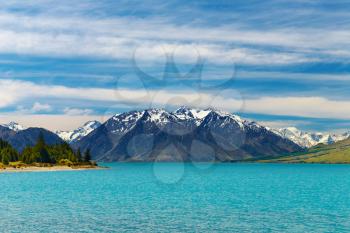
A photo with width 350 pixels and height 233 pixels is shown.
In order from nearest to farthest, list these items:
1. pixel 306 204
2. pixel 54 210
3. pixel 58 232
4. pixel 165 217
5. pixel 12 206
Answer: pixel 58 232 < pixel 165 217 < pixel 54 210 < pixel 12 206 < pixel 306 204

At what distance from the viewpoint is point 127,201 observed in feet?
377

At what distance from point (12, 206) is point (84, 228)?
3492cm

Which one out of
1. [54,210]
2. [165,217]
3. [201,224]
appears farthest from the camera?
[54,210]

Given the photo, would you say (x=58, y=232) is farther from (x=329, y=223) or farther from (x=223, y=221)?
(x=329, y=223)

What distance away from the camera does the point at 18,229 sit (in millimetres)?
69125

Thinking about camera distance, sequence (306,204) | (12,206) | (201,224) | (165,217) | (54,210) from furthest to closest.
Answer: (306,204)
(12,206)
(54,210)
(165,217)
(201,224)

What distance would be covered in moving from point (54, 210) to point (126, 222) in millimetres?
22201

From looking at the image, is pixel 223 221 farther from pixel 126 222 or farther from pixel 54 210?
pixel 54 210

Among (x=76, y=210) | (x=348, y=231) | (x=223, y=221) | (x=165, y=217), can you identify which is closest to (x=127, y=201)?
(x=76, y=210)

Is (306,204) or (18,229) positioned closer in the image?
(18,229)

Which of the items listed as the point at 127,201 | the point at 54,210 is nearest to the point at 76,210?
the point at 54,210

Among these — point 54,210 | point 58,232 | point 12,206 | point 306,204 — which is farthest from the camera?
point 306,204

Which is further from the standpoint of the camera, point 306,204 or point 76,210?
point 306,204

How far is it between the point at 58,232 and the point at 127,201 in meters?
47.7
